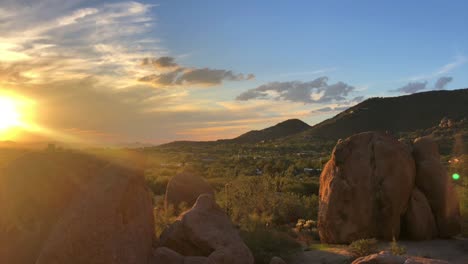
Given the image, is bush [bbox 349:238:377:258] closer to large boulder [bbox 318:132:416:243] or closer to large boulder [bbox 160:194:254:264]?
large boulder [bbox 318:132:416:243]

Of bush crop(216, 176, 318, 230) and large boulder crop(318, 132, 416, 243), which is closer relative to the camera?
large boulder crop(318, 132, 416, 243)

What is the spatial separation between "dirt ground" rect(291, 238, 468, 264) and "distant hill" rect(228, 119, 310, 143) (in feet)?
385

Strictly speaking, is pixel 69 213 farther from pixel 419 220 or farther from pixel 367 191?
pixel 419 220

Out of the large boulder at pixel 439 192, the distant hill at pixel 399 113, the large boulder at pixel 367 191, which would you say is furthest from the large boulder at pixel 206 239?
the distant hill at pixel 399 113

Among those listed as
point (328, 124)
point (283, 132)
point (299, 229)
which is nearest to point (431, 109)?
point (328, 124)

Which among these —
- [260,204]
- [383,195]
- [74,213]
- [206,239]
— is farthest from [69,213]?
[260,204]

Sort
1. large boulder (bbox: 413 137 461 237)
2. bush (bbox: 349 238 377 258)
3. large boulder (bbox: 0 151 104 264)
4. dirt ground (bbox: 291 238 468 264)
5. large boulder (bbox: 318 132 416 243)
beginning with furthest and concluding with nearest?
large boulder (bbox: 413 137 461 237) → large boulder (bbox: 318 132 416 243) → dirt ground (bbox: 291 238 468 264) → bush (bbox: 349 238 377 258) → large boulder (bbox: 0 151 104 264)

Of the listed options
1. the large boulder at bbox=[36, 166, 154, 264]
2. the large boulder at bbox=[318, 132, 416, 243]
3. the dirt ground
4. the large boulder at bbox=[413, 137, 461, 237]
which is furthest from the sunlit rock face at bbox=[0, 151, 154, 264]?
the large boulder at bbox=[413, 137, 461, 237]

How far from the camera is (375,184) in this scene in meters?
17.6

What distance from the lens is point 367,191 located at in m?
17.6

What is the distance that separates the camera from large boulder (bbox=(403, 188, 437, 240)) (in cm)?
1770

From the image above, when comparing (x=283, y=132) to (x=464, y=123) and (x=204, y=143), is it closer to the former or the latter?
(x=204, y=143)

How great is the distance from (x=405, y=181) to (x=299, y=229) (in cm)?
535

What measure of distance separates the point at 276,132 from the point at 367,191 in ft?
403
